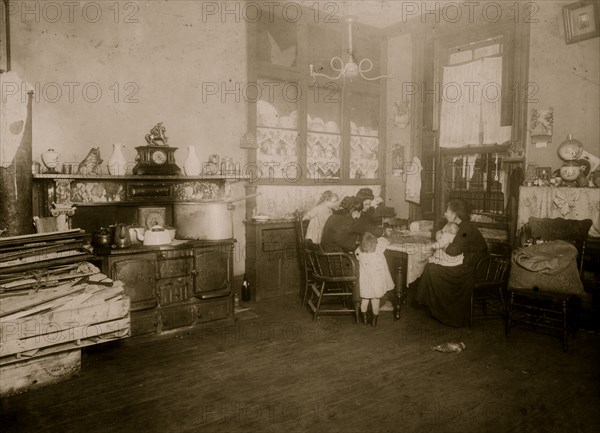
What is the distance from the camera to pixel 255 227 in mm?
5516

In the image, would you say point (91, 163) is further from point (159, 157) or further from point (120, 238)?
point (120, 238)

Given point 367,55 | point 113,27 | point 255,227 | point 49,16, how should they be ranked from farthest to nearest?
1. point 367,55
2. point 255,227
3. point 113,27
4. point 49,16

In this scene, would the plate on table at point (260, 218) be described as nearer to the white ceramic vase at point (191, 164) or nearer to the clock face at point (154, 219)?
the white ceramic vase at point (191, 164)

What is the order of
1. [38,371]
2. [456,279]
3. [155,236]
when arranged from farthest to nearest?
[456,279]
[155,236]
[38,371]

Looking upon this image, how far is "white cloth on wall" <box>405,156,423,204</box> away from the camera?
22.1 ft

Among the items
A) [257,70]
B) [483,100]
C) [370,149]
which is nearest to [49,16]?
[257,70]

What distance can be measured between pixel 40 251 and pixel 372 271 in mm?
2935

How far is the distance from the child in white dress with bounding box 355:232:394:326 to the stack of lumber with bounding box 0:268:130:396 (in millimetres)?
2276

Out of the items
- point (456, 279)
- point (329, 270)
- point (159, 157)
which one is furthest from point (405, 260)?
point (159, 157)

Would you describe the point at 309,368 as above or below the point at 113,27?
below

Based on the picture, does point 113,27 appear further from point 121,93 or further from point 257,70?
point 257,70

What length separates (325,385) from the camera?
3271 millimetres

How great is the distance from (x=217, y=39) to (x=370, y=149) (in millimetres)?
2990

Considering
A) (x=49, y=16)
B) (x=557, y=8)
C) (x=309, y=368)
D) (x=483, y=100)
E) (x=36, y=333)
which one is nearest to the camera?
(x=36, y=333)
